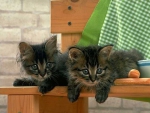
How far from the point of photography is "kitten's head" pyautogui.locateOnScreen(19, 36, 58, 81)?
4.55ft

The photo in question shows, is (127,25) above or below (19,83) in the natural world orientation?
above

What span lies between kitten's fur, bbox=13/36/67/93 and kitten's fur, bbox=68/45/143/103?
3.1 inches

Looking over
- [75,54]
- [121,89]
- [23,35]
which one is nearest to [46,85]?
[75,54]

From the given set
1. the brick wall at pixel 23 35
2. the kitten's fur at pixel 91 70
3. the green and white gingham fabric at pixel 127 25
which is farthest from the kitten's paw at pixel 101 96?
the brick wall at pixel 23 35

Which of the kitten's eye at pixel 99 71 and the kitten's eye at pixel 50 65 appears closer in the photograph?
the kitten's eye at pixel 99 71

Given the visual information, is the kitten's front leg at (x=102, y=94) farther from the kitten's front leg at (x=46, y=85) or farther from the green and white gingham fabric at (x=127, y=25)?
the green and white gingham fabric at (x=127, y=25)

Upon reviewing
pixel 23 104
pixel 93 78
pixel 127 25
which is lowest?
pixel 23 104

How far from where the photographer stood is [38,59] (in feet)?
4.57

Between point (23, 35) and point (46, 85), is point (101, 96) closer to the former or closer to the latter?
point (46, 85)

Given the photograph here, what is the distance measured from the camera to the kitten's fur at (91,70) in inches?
50.4

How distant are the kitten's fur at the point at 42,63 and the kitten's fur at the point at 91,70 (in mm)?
Answer: 79

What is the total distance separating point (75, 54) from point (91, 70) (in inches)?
3.4

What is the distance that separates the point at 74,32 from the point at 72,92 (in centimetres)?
61

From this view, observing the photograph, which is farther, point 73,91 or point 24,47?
point 24,47
